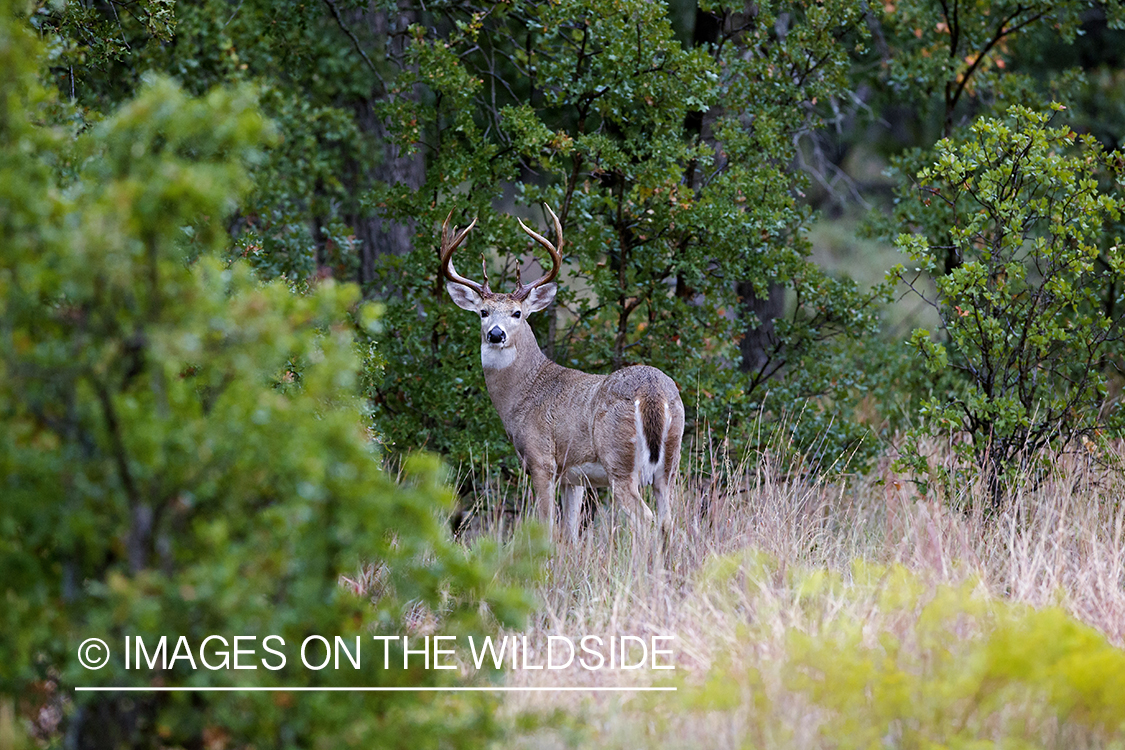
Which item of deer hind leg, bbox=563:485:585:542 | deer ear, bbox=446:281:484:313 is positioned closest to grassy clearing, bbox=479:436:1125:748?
deer hind leg, bbox=563:485:585:542

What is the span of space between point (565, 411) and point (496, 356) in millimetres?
640

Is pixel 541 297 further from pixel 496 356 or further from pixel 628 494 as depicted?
pixel 628 494

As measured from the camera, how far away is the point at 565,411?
708 centimetres

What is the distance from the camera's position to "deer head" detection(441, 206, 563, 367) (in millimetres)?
7133

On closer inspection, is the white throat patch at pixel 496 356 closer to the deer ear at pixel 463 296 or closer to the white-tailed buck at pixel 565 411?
the white-tailed buck at pixel 565 411

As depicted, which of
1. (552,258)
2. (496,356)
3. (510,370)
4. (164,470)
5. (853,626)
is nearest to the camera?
(164,470)

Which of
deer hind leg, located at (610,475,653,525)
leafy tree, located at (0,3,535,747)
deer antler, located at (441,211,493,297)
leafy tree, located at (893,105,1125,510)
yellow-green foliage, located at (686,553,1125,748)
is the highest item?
deer antler, located at (441,211,493,297)
